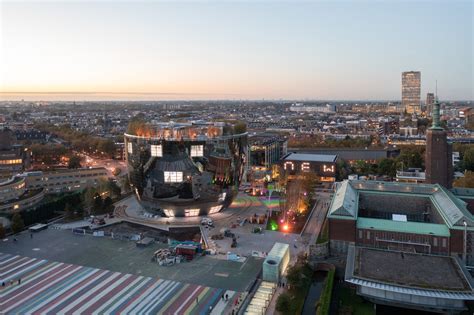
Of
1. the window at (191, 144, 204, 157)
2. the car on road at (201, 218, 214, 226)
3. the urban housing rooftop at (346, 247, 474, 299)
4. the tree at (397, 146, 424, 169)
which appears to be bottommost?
the car on road at (201, 218, 214, 226)

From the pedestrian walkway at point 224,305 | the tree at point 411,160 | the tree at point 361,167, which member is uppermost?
the tree at point 411,160

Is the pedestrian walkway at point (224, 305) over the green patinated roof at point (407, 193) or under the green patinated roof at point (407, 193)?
under

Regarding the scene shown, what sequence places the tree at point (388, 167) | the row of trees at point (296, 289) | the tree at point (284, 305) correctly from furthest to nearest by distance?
the tree at point (388, 167) < the row of trees at point (296, 289) < the tree at point (284, 305)

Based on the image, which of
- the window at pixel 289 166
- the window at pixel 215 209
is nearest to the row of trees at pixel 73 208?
the window at pixel 215 209

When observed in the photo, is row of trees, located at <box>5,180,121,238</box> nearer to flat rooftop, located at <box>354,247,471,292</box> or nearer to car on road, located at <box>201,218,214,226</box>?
car on road, located at <box>201,218,214,226</box>

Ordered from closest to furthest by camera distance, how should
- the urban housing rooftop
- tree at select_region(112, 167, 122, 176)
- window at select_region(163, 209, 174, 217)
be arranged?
the urban housing rooftop
window at select_region(163, 209, 174, 217)
tree at select_region(112, 167, 122, 176)

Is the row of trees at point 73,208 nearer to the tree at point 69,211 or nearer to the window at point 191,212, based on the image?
the tree at point 69,211

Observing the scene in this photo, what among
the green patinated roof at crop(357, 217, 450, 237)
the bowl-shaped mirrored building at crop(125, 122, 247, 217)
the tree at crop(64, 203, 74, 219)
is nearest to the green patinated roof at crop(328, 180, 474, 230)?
the green patinated roof at crop(357, 217, 450, 237)
